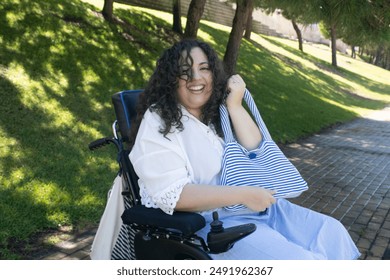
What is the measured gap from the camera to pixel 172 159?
213cm

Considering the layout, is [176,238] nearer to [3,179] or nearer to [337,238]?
[337,238]

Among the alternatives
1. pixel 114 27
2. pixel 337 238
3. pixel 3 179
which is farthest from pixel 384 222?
pixel 114 27

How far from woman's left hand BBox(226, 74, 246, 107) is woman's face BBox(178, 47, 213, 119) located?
12cm

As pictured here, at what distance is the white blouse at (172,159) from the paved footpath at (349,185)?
1.75 m

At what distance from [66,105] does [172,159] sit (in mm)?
4695

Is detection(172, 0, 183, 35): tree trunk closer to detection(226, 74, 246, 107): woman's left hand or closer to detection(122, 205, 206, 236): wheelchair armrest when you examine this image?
detection(226, 74, 246, 107): woman's left hand

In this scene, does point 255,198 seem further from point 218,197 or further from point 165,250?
point 165,250

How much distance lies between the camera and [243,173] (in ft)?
7.30

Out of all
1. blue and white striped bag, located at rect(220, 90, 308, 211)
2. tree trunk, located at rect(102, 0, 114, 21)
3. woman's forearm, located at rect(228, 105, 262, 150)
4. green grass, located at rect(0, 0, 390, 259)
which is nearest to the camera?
blue and white striped bag, located at rect(220, 90, 308, 211)

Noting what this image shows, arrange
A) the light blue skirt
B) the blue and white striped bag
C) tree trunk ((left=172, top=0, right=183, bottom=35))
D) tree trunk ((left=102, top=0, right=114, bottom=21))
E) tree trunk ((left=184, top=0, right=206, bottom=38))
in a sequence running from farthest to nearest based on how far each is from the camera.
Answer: tree trunk ((left=172, top=0, right=183, bottom=35)) < tree trunk ((left=184, top=0, right=206, bottom=38)) < tree trunk ((left=102, top=0, right=114, bottom=21)) < the blue and white striped bag < the light blue skirt

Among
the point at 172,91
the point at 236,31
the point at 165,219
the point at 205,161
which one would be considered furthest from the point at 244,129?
the point at 236,31

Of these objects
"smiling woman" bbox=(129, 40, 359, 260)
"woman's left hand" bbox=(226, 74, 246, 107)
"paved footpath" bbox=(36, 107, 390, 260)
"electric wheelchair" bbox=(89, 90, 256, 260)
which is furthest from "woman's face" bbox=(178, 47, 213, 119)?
"paved footpath" bbox=(36, 107, 390, 260)

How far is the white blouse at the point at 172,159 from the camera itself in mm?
2080

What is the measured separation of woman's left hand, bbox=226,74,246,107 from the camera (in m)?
2.46
